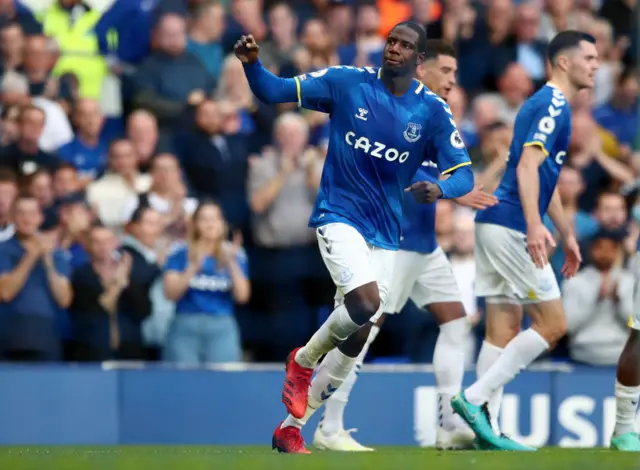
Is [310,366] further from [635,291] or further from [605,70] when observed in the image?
[605,70]

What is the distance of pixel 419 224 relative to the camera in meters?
8.38

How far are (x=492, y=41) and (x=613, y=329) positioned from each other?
333 cm

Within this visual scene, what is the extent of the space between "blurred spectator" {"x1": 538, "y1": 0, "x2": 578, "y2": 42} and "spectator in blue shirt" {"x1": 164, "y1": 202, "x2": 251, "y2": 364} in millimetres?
4433

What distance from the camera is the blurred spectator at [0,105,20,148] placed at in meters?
10.5

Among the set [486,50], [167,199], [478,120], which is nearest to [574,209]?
[478,120]

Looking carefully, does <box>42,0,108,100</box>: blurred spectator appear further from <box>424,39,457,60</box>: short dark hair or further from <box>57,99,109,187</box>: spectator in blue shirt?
<box>424,39,457,60</box>: short dark hair

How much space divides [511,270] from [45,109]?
14.7 ft

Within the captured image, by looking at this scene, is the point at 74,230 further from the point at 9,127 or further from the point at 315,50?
the point at 315,50

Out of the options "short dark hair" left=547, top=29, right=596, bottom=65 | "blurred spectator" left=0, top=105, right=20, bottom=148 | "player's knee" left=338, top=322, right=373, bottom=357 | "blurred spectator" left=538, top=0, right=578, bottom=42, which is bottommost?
"player's knee" left=338, top=322, right=373, bottom=357

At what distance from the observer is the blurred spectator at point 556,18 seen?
1305 centimetres

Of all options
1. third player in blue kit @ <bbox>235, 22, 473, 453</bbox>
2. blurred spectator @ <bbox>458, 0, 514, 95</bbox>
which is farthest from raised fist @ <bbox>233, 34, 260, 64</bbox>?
blurred spectator @ <bbox>458, 0, 514, 95</bbox>

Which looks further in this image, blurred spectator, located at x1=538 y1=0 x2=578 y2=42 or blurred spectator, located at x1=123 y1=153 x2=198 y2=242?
blurred spectator, located at x1=538 y1=0 x2=578 y2=42

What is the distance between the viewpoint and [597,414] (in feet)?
33.8

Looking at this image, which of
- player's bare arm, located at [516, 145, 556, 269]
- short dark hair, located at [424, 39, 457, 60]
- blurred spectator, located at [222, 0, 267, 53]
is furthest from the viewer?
blurred spectator, located at [222, 0, 267, 53]
